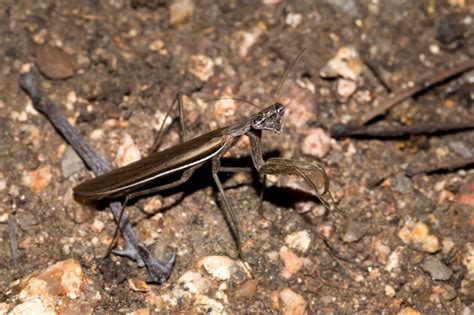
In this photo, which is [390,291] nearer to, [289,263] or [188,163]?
[289,263]

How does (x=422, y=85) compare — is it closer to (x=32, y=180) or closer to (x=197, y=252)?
(x=197, y=252)

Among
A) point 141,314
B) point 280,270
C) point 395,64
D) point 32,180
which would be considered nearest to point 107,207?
point 32,180

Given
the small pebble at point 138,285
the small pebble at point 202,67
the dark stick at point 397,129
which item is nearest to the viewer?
the small pebble at point 138,285

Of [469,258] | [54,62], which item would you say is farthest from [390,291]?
[54,62]

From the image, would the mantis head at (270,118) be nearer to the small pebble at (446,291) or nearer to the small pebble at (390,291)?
the small pebble at (390,291)

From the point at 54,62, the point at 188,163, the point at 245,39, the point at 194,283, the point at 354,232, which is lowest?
the point at 354,232

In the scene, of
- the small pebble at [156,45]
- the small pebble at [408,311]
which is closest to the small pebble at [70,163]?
the small pebble at [156,45]
